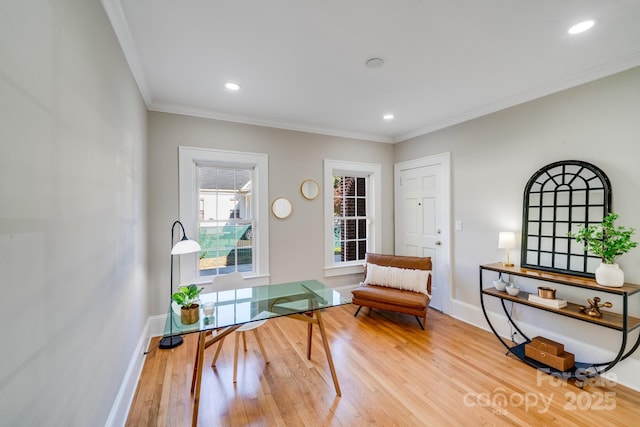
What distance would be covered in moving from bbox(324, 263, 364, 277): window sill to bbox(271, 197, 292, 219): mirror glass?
40.8 inches

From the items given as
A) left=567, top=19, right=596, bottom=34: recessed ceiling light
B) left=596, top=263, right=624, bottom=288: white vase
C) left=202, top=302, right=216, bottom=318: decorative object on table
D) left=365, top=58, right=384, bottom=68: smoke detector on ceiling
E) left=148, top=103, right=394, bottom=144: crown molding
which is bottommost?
left=202, top=302, right=216, bottom=318: decorative object on table

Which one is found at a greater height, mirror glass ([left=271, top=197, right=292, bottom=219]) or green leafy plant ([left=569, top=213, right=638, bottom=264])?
mirror glass ([left=271, top=197, right=292, bottom=219])

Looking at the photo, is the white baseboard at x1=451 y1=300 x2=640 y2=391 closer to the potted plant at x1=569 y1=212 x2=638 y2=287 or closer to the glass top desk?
the potted plant at x1=569 y1=212 x2=638 y2=287

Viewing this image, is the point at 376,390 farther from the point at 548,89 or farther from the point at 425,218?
the point at 548,89

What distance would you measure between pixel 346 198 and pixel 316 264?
1.18 meters

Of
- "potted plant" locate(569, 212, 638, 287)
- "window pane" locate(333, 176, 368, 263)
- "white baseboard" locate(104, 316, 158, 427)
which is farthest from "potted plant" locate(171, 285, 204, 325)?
"potted plant" locate(569, 212, 638, 287)

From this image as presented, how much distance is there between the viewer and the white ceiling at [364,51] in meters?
1.66

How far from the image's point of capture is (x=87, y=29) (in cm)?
129

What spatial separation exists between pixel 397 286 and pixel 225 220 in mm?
2387

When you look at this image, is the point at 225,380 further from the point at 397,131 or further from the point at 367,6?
the point at 397,131

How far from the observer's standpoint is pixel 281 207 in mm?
3672

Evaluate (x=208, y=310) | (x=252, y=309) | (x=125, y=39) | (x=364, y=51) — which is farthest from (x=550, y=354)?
(x=125, y=39)

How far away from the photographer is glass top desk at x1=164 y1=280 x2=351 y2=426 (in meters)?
1.75

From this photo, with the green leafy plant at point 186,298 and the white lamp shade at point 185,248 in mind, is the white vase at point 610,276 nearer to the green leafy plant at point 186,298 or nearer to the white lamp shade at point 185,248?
the green leafy plant at point 186,298
